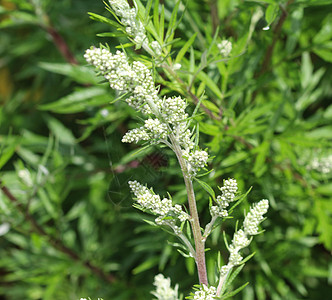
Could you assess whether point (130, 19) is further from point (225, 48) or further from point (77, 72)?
point (77, 72)

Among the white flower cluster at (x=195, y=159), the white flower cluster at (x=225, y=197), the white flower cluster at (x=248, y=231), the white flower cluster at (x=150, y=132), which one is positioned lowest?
the white flower cluster at (x=248, y=231)

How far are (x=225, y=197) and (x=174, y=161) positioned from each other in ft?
0.59

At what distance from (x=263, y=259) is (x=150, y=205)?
0.75 m

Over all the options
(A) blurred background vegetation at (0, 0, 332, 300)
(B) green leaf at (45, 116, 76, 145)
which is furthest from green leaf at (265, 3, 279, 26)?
(B) green leaf at (45, 116, 76, 145)

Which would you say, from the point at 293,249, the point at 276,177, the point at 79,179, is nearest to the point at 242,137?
the point at 276,177

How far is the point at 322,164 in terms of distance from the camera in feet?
3.26

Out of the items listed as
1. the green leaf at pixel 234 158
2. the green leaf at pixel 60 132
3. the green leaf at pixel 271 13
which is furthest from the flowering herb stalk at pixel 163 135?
the green leaf at pixel 60 132

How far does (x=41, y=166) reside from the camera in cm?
111

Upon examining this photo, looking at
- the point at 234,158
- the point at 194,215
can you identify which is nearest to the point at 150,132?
the point at 194,215

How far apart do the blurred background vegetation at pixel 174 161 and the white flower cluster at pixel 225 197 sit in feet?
0.51

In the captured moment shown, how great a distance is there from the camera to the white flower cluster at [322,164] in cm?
98

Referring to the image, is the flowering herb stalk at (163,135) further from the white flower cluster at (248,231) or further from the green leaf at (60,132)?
the green leaf at (60,132)

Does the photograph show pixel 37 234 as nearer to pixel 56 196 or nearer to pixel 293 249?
pixel 56 196

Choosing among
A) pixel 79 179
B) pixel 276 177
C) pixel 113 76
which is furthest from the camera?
pixel 79 179
